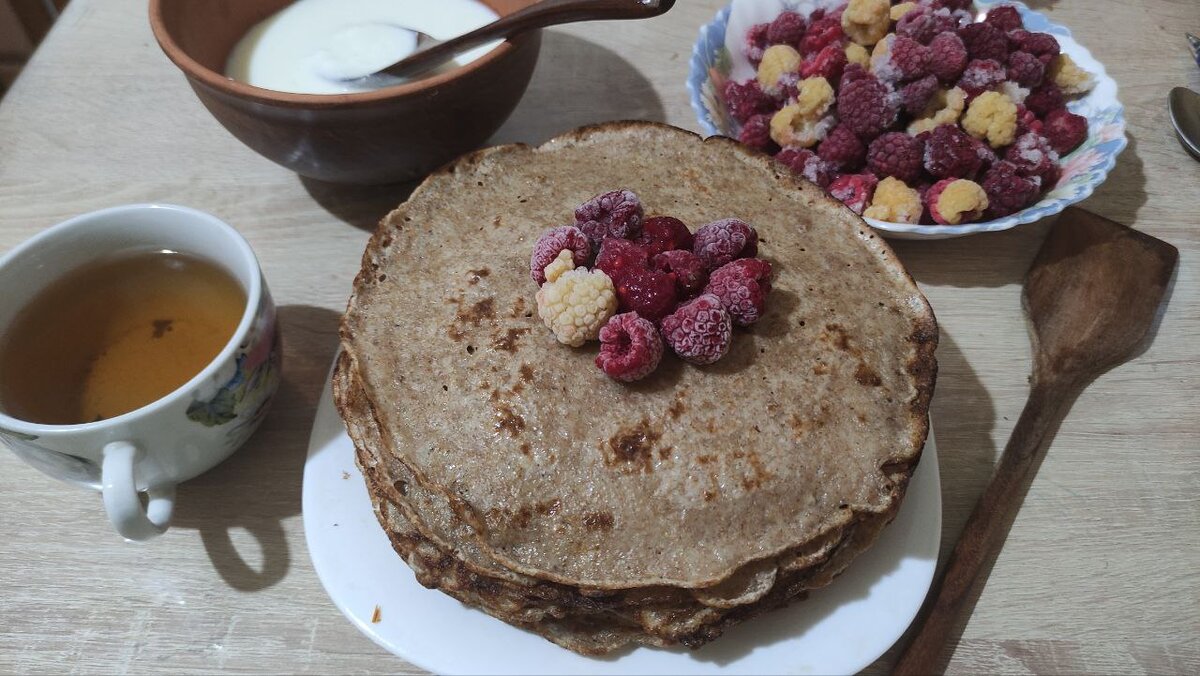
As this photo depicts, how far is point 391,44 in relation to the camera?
4.67ft

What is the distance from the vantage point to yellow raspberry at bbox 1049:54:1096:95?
1.57m

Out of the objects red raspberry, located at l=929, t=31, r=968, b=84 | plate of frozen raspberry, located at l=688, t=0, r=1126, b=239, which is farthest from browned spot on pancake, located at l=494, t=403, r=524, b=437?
red raspberry, located at l=929, t=31, r=968, b=84

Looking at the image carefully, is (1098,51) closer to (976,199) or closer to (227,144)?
(976,199)

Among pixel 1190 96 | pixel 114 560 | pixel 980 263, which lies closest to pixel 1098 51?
pixel 1190 96

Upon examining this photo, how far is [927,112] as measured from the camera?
4.95 ft

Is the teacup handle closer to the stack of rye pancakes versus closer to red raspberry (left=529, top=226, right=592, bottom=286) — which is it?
the stack of rye pancakes

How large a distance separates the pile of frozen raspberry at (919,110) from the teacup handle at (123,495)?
3.80 ft

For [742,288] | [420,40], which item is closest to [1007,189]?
[742,288]

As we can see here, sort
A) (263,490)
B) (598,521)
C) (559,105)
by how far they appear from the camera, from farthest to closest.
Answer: (559,105) → (263,490) → (598,521)

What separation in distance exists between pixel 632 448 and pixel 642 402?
63 millimetres

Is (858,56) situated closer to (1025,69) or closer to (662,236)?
(1025,69)

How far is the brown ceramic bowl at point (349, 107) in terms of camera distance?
3.87 feet

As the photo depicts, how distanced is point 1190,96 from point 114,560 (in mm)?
2375

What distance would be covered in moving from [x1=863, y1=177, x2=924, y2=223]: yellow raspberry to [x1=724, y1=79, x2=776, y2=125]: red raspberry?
1.07 ft
